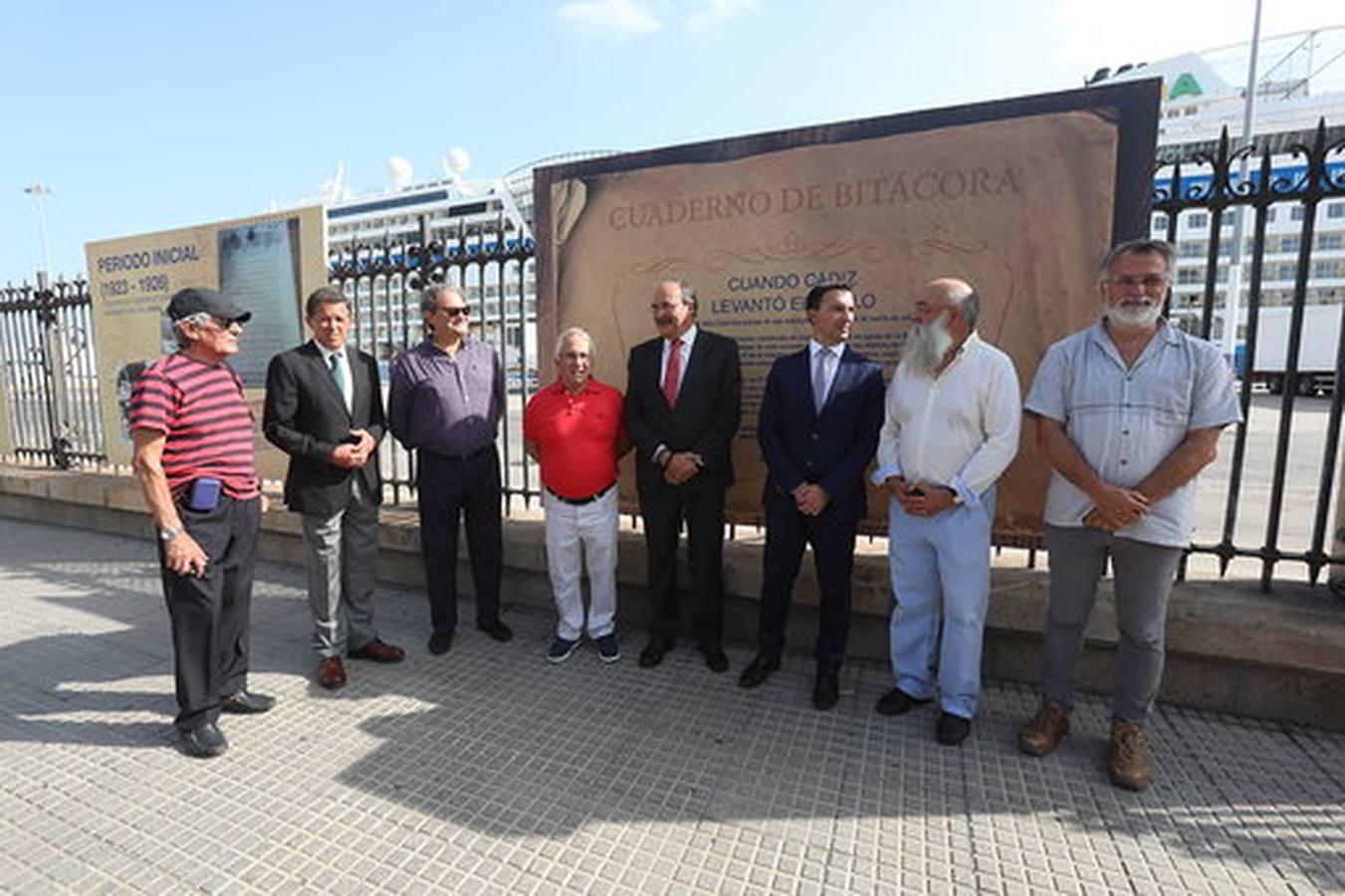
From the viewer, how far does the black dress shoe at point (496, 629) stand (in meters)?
4.10

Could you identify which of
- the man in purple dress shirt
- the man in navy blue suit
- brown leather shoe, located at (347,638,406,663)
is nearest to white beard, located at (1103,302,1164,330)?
the man in navy blue suit

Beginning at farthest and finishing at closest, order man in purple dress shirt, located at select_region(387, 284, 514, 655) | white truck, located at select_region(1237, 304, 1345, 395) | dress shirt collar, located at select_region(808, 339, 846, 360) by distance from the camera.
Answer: white truck, located at select_region(1237, 304, 1345, 395), man in purple dress shirt, located at select_region(387, 284, 514, 655), dress shirt collar, located at select_region(808, 339, 846, 360)

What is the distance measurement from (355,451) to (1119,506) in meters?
3.22

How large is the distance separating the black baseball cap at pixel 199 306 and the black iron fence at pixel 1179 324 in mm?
1267

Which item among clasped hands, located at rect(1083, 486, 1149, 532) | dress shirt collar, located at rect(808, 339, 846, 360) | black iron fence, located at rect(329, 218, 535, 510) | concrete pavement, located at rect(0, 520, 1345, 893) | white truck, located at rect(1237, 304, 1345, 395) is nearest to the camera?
concrete pavement, located at rect(0, 520, 1345, 893)

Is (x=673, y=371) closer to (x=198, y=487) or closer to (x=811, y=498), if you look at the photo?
(x=811, y=498)

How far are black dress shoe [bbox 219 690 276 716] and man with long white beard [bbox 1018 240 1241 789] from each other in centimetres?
328

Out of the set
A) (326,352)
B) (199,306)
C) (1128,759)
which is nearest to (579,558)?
(326,352)

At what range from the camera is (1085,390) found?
272cm

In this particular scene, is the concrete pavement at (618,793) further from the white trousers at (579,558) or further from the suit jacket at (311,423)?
the suit jacket at (311,423)

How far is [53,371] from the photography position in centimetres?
689

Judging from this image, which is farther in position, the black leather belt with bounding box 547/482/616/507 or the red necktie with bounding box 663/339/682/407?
the black leather belt with bounding box 547/482/616/507

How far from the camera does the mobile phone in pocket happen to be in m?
2.92

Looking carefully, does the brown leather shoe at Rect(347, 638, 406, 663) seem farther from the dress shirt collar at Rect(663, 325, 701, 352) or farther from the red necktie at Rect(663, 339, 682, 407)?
the dress shirt collar at Rect(663, 325, 701, 352)
